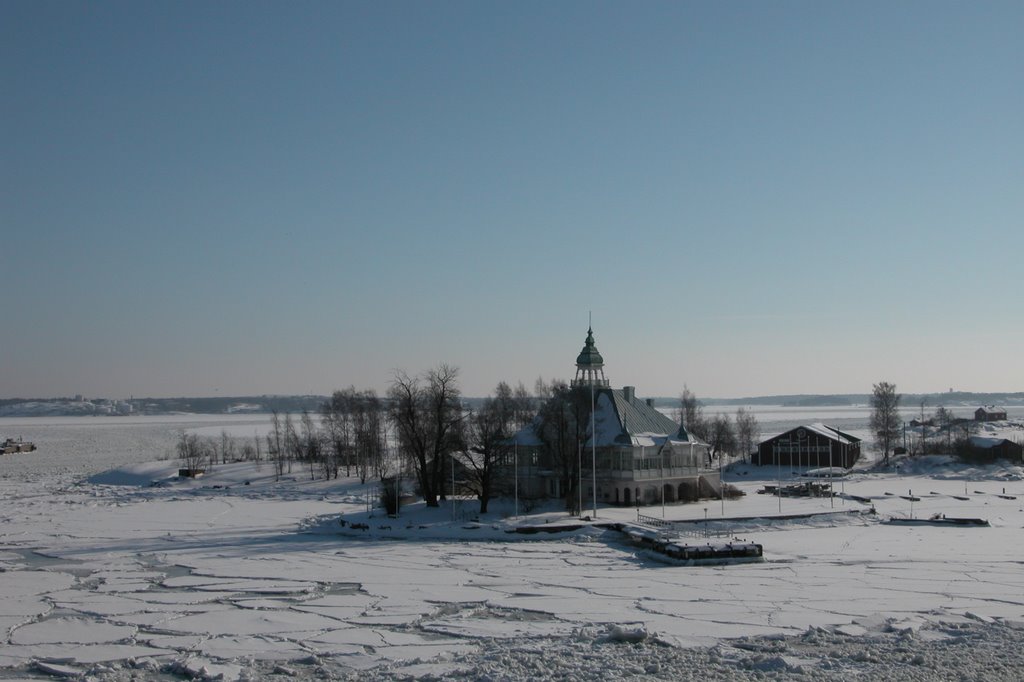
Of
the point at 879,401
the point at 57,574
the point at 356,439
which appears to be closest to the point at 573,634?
the point at 57,574

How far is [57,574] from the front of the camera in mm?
31703

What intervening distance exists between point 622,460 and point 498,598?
84.4ft

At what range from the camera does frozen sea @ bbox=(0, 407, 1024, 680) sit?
19.9m

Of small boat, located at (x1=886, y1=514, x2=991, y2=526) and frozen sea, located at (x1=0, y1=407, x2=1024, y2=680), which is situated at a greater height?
frozen sea, located at (x1=0, y1=407, x2=1024, y2=680)

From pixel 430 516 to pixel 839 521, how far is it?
19.2 metres

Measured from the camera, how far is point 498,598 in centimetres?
2686

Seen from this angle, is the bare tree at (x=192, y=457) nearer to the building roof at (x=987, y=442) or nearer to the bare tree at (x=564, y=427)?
the bare tree at (x=564, y=427)

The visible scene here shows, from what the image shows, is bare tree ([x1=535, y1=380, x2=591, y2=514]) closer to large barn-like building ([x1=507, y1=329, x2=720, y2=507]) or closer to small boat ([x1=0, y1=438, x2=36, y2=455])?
large barn-like building ([x1=507, y1=329, x2=720, y2=507])

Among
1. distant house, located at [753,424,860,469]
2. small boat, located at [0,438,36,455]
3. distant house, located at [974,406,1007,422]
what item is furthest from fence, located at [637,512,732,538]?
distant house, located at [974,406,1007,422]

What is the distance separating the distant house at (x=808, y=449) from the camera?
80938 mm

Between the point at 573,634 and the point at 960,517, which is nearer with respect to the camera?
the point at 573,634

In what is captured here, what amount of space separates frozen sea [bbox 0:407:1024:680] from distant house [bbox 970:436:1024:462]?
3228cm

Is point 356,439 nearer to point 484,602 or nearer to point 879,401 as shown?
point 879,401

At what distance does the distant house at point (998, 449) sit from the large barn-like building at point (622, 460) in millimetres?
37185
